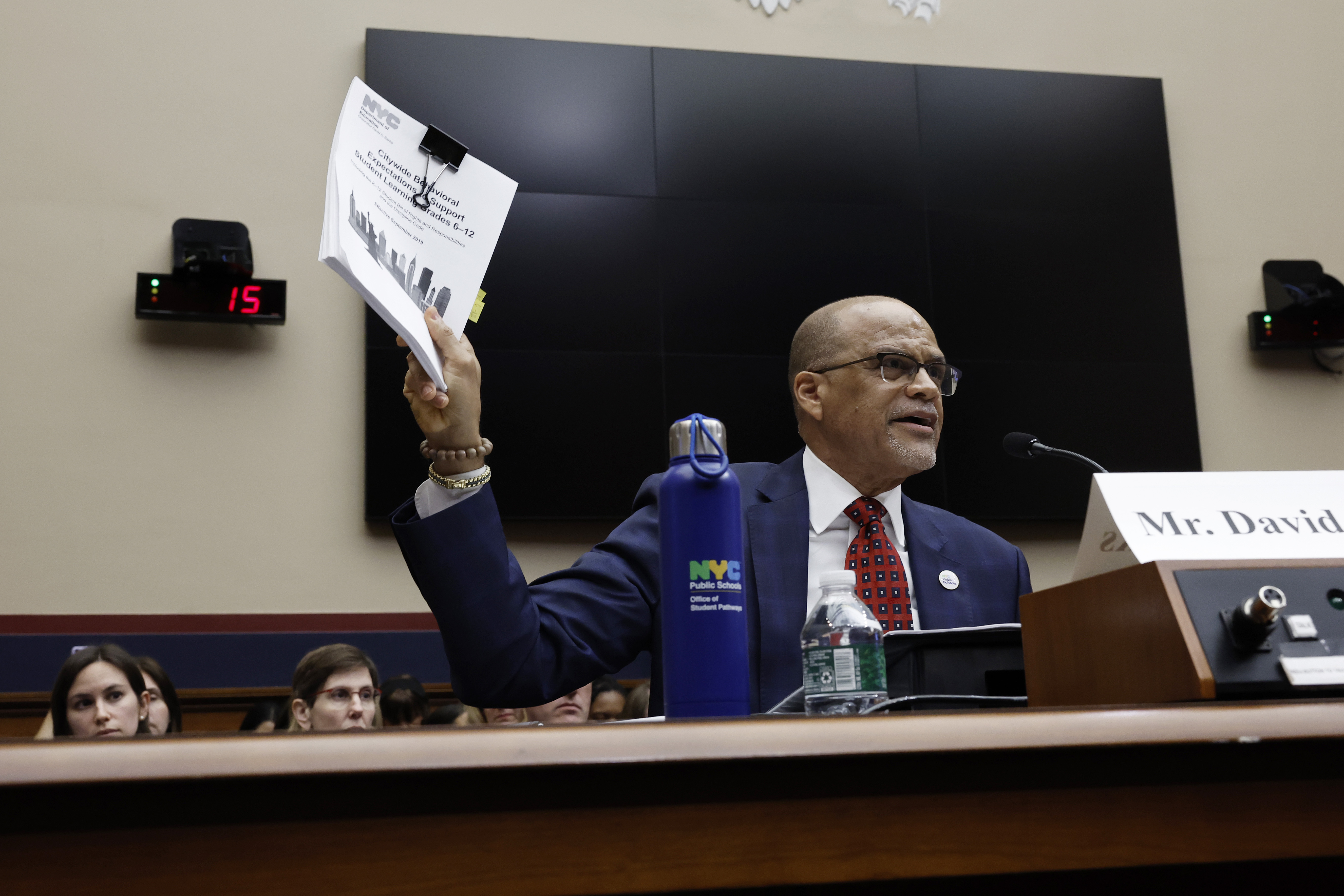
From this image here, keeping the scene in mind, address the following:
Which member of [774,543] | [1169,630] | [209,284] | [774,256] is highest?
[774,256]

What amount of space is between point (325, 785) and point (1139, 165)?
181 inches

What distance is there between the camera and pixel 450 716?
11.1 feet

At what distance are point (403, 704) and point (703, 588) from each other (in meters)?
2.70

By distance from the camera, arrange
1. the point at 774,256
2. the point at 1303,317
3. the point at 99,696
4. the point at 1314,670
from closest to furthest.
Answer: the point at 1314,670, the point at 99,696, the point at 774,256, the point at 1303,317

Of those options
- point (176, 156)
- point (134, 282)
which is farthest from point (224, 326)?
point (176, 156)

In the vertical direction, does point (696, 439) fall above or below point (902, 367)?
below

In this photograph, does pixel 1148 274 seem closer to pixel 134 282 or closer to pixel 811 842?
pixel 134 282

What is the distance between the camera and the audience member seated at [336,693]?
2.98 metres

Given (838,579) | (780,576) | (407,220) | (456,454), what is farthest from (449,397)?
(780,576)

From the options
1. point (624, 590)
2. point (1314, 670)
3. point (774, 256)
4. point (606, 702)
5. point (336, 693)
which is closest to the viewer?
point (1314, 670)

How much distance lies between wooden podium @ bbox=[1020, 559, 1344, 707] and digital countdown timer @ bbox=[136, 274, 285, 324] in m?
3.42

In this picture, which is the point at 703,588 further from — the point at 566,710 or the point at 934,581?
the point at 566,710

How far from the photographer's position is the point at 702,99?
14.2 feet

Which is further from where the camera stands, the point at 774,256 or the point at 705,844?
the point at 774,256
